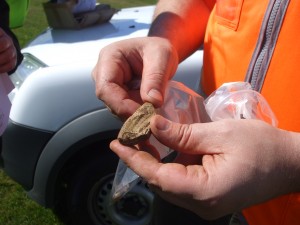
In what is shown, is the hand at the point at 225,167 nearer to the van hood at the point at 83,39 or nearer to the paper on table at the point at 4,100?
the paper on table at the point at 4,100

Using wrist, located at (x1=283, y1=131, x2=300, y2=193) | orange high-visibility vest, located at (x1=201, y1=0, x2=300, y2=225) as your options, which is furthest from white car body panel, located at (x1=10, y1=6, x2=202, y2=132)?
wrist, located at (x1=283, y1=131, x2=300, y2=193)

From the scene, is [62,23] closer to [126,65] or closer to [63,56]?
[63,56]

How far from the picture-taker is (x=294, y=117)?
50.8 inches

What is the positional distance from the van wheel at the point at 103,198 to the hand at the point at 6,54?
90cm

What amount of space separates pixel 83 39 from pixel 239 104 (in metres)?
2.13

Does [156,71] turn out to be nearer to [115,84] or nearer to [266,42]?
[115,84]

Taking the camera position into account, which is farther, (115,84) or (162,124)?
(115,84)

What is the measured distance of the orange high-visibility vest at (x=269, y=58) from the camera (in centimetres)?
127

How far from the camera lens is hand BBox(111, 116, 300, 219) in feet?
3.63

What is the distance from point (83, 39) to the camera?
3.25 metres

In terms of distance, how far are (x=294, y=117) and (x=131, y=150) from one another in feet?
1.58

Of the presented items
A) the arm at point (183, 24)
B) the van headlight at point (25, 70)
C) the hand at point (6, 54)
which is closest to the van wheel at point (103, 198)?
the van headlight at point (25, 70)

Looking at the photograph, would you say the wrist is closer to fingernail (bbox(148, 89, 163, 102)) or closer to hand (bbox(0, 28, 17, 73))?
fingernail (bbox(148, 89, 163, 102))

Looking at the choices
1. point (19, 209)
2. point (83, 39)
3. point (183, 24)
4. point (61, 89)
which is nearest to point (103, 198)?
point (61, 89)
